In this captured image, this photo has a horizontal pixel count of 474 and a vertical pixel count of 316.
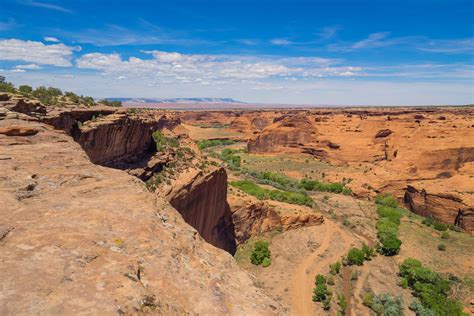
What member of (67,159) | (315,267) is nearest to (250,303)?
(67,159)

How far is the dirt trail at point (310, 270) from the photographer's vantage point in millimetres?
21234

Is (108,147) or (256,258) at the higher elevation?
(108,147)

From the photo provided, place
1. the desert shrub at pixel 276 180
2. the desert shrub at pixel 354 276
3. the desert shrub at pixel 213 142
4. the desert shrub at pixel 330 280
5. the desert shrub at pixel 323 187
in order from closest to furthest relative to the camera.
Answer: the desert shrub at pixel 330 280
the desert shrub at pixel 354 276
the desert shrub at pixel 323 187
the desert shrub at pixel 276 180
the desert shrub at pixel 213 142

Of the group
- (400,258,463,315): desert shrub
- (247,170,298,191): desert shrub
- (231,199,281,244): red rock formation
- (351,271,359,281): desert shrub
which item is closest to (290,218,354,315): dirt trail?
(351,271,359,281): desert shrub

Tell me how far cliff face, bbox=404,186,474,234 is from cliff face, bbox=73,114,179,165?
1289 inches

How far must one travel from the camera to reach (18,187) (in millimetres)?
7070

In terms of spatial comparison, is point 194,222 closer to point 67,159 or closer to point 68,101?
point 68,101

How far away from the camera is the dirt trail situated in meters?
21.2

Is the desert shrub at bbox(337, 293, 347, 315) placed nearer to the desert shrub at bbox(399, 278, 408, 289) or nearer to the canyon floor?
the canyon floor

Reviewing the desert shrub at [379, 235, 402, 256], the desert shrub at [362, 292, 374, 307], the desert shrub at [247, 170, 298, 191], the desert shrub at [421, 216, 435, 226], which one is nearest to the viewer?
the desert shrub at [362, 292, 374, 307]

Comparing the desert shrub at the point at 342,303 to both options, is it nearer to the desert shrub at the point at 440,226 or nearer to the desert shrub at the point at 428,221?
the desert shrub at the point at 440,226

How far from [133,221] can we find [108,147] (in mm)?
15393

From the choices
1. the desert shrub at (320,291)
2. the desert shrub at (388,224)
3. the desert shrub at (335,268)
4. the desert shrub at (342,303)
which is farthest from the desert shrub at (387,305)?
the desert shrub at (388,224)

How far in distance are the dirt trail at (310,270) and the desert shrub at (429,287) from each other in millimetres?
5212
